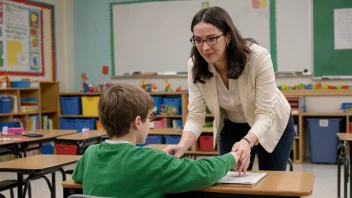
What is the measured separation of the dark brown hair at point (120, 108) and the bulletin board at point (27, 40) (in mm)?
5472

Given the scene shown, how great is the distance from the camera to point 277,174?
1.85 m

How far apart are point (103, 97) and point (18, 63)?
574cm

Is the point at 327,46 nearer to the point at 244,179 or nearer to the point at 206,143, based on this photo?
the point at 206,143

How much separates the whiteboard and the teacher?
4676mm

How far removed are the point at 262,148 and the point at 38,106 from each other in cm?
546

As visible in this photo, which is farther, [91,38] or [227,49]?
[91,38]

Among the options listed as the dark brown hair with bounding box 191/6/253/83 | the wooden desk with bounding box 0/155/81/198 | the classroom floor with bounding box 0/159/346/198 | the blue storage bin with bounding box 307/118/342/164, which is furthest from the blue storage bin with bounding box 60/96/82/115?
the dark brown hair with bounding box 191/6/253/83

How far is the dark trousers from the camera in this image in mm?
2217

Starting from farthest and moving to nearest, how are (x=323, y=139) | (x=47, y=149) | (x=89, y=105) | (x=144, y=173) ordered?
(x=89, y=105) < (x=47, y=149) < (x=323, y=139) < (x=144, y=173)

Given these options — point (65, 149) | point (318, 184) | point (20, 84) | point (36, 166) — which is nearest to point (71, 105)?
point (20, 84)

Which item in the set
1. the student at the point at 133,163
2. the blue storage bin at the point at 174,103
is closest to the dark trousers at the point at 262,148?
the student at the point at 133,163

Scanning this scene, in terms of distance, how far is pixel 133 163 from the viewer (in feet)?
5.17

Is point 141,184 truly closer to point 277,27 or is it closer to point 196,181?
point 196,181

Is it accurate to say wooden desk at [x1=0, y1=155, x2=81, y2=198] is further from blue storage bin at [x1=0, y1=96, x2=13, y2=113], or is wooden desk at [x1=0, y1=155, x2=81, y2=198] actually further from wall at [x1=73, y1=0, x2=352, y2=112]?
wall at [x1=73, y1=0, x2=352, y2=112]
